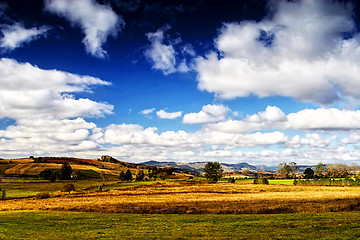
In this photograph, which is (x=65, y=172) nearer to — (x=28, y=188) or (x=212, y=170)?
(x=28, y=188)

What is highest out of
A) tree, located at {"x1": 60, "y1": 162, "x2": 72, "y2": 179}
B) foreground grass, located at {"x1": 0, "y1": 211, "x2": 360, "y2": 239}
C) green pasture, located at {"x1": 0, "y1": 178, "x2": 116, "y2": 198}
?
foreground grass, located at {"x1": 0, "y1": 211, "x2": 360, "y2": 239}

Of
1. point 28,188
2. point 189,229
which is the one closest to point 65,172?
point 28,188

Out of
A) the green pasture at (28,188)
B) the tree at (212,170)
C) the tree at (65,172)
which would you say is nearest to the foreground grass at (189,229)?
the green pasture at (28,188)

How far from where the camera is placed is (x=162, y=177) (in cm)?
17738

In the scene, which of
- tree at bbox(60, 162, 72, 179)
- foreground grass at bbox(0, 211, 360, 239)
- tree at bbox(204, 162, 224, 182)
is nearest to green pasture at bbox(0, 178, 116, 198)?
tree at bbox(60, 162, 72, 179)

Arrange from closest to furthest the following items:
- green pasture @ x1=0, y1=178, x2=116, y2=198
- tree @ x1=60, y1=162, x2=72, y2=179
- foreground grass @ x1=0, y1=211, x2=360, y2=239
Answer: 1. foreground grass @ x1=0, y1=211, x2=360, y2=239
2. green pasture @ x1=0, y1=178, x2=116, y2=198
3. tree @ x1=60, y1=162, x2=72, y2=179

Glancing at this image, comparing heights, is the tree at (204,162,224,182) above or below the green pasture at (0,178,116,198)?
above

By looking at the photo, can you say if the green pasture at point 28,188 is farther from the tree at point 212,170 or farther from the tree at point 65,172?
the tree at point 212,170

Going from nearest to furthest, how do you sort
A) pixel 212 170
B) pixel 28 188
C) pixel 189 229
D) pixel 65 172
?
1. pixel 189 229
2. pixel 28 188
3. pixel 65 172
4. pixel 212 170

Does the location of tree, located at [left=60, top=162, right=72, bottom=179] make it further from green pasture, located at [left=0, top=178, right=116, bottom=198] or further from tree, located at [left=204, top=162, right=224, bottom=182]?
tree, located at [left=204, top=162, right=224, bottom=182]

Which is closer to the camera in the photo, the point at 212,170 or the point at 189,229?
the point at 189,229

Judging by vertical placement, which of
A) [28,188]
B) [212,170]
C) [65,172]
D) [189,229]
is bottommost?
[28,188]

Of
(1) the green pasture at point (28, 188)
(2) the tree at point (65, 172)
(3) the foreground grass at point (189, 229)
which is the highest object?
(3) the foreground grass at point (189, 229)

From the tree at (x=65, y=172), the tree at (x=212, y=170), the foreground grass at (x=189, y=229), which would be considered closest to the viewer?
the foreground grass at (x=189, y=229)
